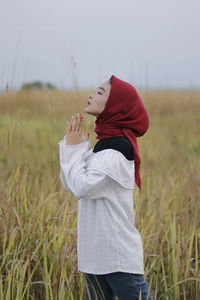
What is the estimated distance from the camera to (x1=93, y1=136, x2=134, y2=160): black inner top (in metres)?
1.39

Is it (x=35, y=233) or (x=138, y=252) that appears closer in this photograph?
(x=138, y=252)

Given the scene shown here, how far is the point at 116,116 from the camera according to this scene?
143 cm

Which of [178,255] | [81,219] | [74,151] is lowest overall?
[178,255]

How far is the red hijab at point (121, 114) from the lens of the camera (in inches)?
56.1

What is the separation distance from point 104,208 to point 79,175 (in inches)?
6.5

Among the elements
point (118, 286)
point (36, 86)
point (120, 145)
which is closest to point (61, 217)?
point (118, 286)

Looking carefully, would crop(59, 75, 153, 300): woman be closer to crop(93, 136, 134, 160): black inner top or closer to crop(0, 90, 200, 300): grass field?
crop(93, 136, 134, 160): black inner top

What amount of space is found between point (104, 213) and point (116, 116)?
1.24ft

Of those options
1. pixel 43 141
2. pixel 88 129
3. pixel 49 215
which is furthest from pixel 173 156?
pixel 49 215

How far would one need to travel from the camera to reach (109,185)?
138 cm

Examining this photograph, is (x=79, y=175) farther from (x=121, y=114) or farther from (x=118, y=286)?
(x=118, y=286)

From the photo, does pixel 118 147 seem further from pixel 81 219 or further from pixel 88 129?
pixel 88 129

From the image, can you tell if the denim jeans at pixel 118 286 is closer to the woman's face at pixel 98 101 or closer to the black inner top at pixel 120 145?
the black inner top at pixel 120 145

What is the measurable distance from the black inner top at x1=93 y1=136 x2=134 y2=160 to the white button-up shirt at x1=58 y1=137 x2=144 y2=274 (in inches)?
0.8
